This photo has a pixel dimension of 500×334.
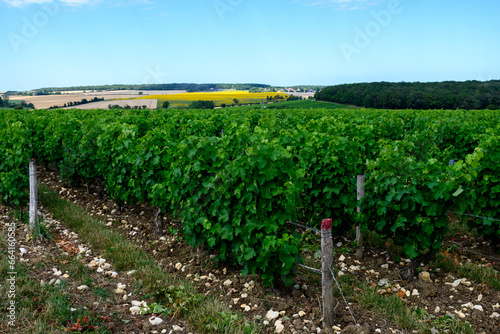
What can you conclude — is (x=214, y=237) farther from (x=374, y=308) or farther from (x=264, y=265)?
(x=374, y=308)

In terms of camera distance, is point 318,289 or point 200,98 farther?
point 200,98

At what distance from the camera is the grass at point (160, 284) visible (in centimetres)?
415

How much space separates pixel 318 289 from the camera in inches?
197

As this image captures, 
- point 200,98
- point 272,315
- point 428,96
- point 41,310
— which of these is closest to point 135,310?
point 41,310

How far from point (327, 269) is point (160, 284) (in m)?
2.38

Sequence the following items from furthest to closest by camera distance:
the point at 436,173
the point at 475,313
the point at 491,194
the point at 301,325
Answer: the point at 491,194 < the point at 436,173 < the point at 475,313 < the point at 301,325

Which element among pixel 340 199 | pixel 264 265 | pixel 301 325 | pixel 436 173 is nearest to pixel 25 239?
pixel 264 265

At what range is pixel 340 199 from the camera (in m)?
6.47

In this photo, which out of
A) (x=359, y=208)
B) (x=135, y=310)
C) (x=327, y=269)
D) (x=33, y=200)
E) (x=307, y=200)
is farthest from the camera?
(x=33, y=200)

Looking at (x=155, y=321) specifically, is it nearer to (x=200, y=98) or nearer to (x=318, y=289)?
(x=318, y=289)

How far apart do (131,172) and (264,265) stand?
4237mm
